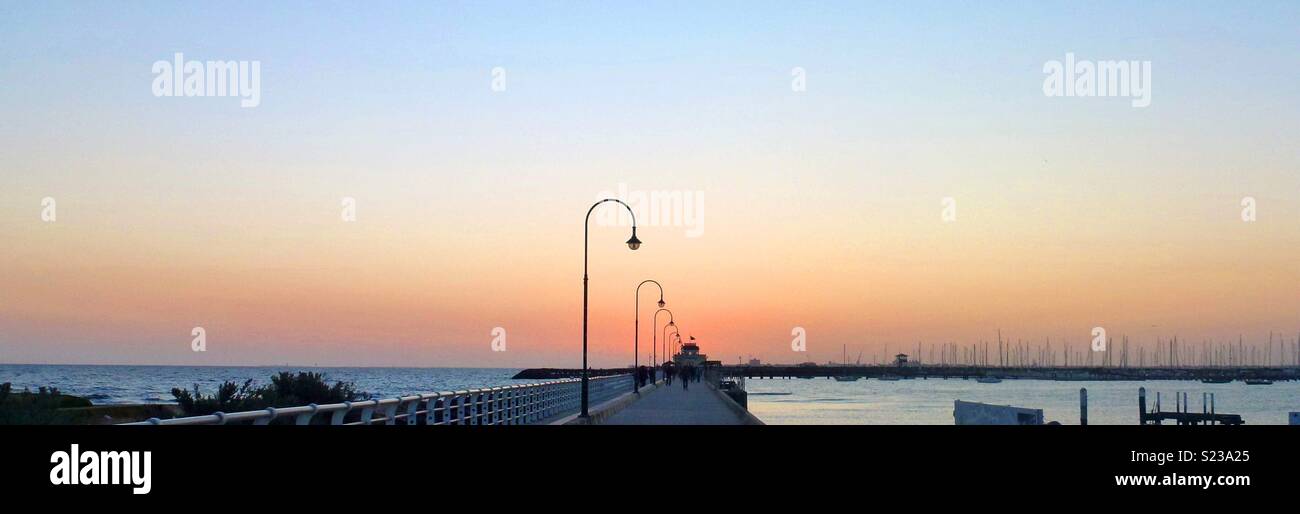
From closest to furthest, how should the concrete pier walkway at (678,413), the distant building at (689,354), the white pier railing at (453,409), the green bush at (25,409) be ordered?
the white pier railing at (453,409) < the green bush at (25,409) < the concrete pier walkway at (678,413) < the distant building at (689,354)

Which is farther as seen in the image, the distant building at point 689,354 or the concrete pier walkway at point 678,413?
the distant building at point 689,354

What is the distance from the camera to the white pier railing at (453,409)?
12.9 meters

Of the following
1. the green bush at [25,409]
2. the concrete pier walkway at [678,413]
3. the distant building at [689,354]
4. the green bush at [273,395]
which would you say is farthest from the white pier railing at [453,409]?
the distant building at [689,354]

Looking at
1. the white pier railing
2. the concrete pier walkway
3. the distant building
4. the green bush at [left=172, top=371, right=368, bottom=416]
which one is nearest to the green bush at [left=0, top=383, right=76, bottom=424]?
the white pier railing

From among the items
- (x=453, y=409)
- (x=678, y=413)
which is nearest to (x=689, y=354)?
(x=678, y=413)

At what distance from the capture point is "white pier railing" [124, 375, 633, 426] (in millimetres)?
12883

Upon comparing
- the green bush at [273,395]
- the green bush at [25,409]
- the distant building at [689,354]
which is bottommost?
the distant building at [689,354]

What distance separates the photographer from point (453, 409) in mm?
28000

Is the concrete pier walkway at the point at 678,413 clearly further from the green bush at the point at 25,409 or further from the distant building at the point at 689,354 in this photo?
the distant building at the point at 689,354

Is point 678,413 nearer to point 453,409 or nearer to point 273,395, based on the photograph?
point 273,395
